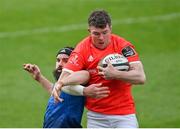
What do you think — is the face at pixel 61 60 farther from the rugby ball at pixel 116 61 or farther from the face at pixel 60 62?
the rugby ball at pixel 116 61

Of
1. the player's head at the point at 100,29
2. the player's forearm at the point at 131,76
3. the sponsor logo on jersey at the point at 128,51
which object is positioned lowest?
the player's forearm at the point at 131,76

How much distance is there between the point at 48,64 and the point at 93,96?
9.78 m

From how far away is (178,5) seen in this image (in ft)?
82.8

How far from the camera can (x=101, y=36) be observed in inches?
396

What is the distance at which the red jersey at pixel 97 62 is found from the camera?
10141 mm

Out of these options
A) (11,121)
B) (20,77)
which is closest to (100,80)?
(11,121)

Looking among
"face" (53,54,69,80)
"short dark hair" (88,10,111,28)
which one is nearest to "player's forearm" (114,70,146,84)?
"short dark hair" (88,10,111,28)

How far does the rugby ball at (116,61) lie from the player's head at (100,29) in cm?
23

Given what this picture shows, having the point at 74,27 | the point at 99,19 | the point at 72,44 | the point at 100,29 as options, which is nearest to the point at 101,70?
the point at 100,29

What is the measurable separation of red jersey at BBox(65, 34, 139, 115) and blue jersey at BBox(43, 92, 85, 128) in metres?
0.23

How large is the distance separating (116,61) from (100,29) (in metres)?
0.50

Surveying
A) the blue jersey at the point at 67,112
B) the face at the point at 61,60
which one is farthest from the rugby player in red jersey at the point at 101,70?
the face at the point at 61,60

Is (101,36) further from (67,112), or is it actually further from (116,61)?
(67,112)

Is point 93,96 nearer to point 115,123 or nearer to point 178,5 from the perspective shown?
point 115,123
